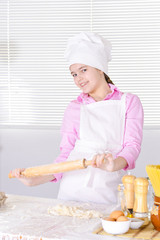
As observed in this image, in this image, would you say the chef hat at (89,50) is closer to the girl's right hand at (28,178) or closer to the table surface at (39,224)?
the girl's right hand at (28,178)

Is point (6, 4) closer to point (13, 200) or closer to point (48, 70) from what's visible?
point (48, 70)

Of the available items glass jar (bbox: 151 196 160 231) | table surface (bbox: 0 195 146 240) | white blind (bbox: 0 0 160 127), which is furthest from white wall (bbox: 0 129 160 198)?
glass jar (bbox: 151 196 160 231)

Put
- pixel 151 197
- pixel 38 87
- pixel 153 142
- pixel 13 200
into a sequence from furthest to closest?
pixel 38 87 < pixel 153 142 < pixel 13 200 < pixel 151 197

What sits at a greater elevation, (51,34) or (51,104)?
(51,34)

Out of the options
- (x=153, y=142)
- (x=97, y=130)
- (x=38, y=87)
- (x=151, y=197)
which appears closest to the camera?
(x=151, y=197)

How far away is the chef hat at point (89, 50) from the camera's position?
2.03 meters

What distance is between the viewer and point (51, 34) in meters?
3.33

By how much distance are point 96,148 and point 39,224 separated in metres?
0.64

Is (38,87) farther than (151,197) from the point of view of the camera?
Yes

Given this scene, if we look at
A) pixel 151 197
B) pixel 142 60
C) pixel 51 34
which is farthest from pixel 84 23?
pixel 151 197

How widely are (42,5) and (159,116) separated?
1277 millimetres

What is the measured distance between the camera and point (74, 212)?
5.14ft

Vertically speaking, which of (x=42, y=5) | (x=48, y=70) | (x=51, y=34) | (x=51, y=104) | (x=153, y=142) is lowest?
(x=153, y=142)

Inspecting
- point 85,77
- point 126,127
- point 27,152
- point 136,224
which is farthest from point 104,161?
point 27,152
